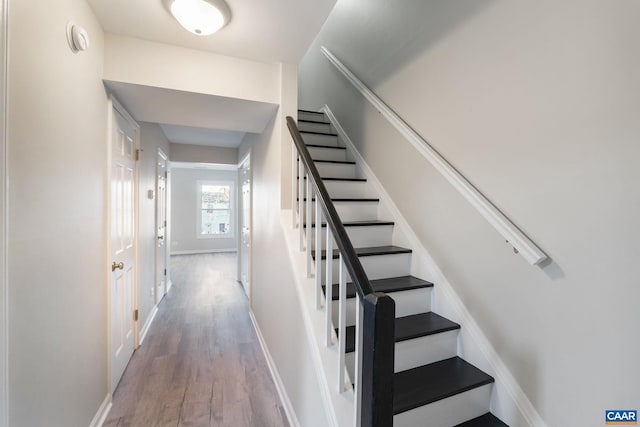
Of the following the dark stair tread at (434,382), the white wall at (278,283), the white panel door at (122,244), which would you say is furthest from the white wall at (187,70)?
the dark stair tread at (434,382)

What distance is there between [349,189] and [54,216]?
194 centimetres

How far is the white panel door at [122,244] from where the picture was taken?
6.31 ft

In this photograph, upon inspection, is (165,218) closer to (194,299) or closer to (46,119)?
(194,299)

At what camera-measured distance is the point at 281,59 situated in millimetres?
1947

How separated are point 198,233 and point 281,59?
699 cm

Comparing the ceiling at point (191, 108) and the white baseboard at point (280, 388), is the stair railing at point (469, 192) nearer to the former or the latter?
the ceiling at point (191, 108)

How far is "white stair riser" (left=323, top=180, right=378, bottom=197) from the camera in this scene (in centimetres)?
243

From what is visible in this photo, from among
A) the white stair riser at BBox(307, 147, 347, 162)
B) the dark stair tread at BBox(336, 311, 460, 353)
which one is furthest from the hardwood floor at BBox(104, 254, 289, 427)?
the white stair riser at BBox(307, 147, 347, 162)

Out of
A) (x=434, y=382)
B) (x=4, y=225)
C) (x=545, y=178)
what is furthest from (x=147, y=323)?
(x=545, y=178)

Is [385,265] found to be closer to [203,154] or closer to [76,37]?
[76,37]

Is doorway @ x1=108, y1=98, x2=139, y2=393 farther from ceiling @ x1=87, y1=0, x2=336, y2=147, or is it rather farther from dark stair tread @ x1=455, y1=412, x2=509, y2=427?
dark stair tread @ x1=455, y1=412, x2=509, y2=427

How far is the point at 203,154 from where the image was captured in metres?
4.64

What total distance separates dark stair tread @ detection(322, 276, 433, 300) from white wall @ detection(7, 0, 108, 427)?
1294 mm

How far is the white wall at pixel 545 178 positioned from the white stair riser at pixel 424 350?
0.76 ft
